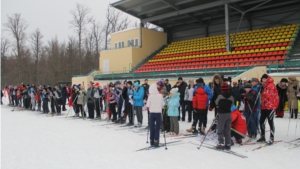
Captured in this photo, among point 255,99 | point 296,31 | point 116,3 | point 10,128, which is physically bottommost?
point 10,128

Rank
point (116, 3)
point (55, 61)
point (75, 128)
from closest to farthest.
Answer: point (75, 128), point (116, 3), point (55, 61)

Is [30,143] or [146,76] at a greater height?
[146,76]

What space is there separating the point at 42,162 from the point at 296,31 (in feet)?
69.2

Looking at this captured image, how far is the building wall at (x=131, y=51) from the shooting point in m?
27.1

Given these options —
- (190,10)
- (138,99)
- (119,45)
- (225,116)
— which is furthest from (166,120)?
(119,45)

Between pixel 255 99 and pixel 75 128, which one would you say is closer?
pixel 255 99

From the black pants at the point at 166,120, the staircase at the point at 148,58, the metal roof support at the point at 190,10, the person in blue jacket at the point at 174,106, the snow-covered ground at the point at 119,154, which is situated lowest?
the snow-covered ground at the point at 119,154

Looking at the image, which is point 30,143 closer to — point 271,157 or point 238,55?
point 271,157

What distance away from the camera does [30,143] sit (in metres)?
7.90

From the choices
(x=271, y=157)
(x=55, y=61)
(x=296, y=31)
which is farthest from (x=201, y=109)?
(x=55, y=61)

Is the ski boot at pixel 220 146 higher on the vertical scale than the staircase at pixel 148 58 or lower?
lower

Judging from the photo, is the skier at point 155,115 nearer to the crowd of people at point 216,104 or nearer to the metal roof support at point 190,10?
the crowd of people at point 216,104

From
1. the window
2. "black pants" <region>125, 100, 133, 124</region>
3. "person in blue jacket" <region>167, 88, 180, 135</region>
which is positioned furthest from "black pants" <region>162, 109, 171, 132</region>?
the window

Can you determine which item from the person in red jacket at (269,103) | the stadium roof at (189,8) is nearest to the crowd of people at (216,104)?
the person in red jacket at (269,103)
